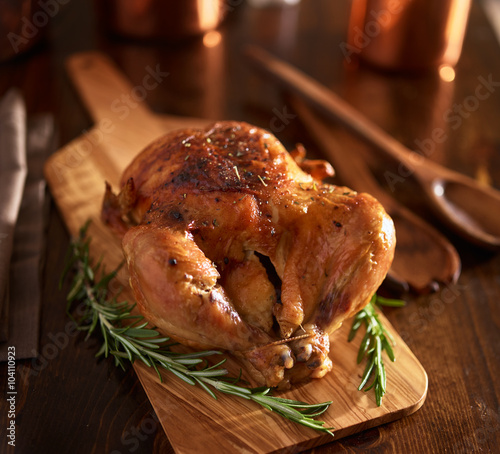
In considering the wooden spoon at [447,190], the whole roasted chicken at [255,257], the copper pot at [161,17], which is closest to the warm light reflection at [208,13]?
the copper pot at [161,17]

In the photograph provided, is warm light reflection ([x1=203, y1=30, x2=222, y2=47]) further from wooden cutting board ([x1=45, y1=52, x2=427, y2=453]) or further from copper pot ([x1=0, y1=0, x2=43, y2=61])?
wooden cutting board ([x1=45, y1=52, x2=427, y2=453])

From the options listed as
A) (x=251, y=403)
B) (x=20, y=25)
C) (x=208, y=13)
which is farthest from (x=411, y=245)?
(x=20, y=25)

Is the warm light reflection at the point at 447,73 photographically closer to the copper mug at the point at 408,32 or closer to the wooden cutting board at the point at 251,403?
the copper mug at the point at 408,32

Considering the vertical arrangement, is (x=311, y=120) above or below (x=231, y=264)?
below

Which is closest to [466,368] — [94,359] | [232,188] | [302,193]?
[302,193]

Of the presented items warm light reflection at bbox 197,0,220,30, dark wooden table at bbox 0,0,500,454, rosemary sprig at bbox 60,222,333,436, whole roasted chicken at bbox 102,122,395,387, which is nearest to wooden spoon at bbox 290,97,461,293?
dark wooden table at bbox 0,0,500,454

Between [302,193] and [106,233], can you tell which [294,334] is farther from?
[106,233]

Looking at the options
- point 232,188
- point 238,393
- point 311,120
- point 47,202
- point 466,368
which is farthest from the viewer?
point 311,120
